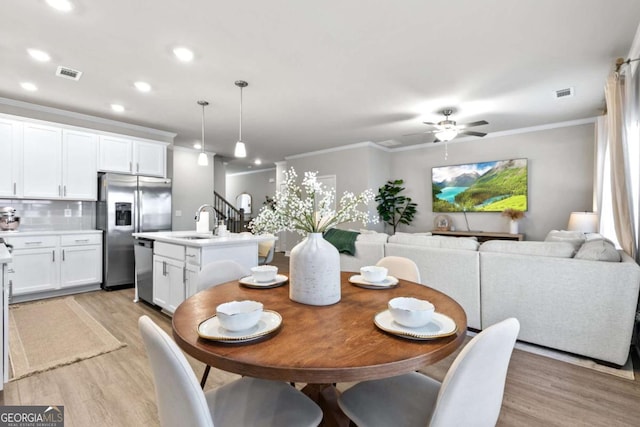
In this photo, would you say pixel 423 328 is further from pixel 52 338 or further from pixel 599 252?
pixel 52 338

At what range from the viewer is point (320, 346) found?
94cm

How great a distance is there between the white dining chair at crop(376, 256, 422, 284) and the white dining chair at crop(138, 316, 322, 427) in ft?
3.64

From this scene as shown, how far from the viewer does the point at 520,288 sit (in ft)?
8.48

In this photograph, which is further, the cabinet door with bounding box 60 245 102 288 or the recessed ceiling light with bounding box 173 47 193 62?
the cabinet door with bounding box 60 245 102 288

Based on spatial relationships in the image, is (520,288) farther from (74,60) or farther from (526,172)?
(74,60)

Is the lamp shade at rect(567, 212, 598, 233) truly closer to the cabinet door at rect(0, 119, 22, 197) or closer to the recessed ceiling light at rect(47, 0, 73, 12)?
the recessed ceiling light at rect(47, 0, 73, 12)

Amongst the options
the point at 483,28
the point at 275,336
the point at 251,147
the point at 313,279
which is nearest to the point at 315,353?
the point at 275,336

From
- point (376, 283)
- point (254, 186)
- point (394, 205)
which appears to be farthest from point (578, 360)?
point (254, 186)

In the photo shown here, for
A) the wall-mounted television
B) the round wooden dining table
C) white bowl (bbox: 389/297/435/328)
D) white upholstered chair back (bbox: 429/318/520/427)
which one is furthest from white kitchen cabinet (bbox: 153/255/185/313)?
the wall-mounted television

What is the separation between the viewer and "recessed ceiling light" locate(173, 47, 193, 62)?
8.84 feet

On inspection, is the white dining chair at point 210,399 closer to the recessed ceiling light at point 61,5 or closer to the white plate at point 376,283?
the white plate at point 376,283

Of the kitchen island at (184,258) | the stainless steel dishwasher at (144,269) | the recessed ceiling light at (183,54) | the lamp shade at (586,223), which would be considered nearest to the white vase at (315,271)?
the kitchen island at (184,258)

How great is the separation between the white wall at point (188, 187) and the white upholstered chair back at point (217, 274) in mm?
4588

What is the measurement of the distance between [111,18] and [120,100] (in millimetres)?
1920
